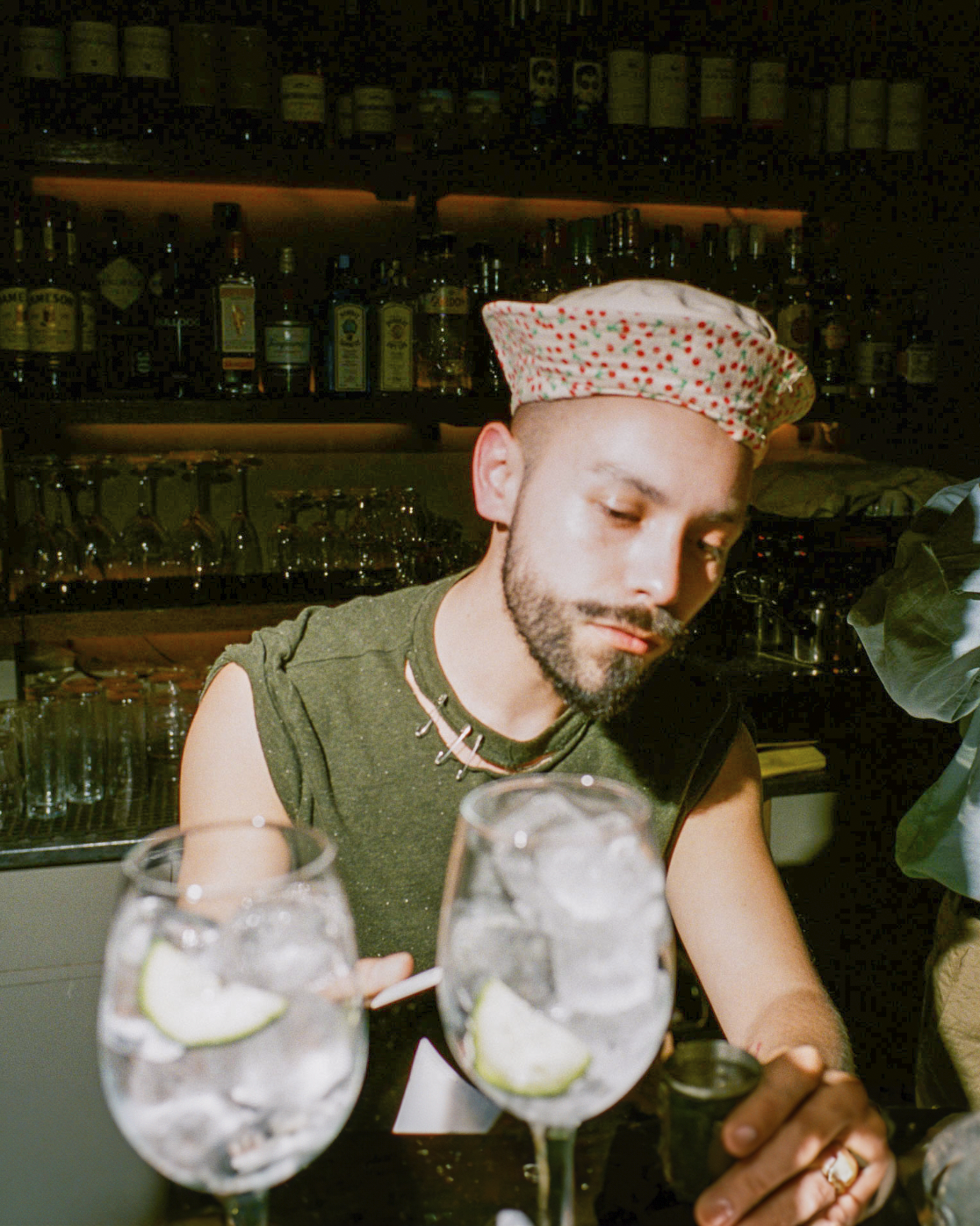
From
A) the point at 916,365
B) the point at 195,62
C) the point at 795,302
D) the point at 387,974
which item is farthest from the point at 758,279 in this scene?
the point at 387,974

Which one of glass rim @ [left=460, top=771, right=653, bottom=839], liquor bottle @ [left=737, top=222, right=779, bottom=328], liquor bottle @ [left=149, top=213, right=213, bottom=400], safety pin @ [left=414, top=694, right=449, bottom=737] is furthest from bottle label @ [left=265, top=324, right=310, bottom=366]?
glass rim @ [left=460, top=771, right=653, bottom=839]

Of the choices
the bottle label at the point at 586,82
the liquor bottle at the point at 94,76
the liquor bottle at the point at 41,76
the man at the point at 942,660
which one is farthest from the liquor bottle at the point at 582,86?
the man at the point at 942,660

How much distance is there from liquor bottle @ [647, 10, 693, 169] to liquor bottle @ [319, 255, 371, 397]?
76 centimetres

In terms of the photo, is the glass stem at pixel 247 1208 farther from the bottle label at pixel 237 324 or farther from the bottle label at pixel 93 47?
the bottle label at pixel 93 47

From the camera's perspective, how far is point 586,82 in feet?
8.28

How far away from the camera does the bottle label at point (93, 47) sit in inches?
85.9

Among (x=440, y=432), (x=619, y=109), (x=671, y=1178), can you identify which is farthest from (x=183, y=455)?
(x=671, y=1178)

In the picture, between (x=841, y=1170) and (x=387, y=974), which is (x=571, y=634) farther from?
(x=841, y=1170)

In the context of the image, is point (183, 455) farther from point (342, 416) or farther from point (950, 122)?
point (950, 122)

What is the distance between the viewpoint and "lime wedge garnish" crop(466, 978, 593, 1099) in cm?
50

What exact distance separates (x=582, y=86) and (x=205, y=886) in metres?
2.46

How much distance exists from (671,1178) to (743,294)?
2471mm

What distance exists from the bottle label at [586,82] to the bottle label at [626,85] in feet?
0.09

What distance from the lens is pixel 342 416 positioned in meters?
2.38
